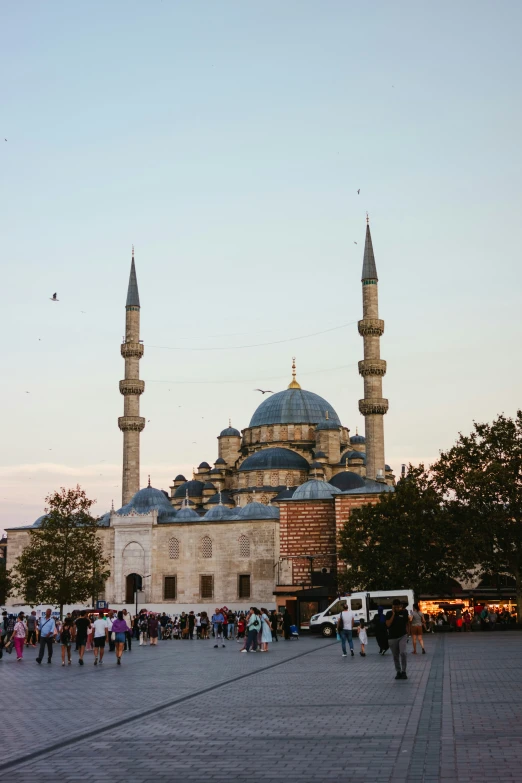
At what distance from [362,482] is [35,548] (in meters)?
22.7

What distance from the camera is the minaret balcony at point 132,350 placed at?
172 feet

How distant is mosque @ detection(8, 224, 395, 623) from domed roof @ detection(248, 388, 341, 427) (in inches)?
125

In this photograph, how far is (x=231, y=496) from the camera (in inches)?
2249

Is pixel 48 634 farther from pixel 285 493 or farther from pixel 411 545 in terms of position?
pixel 285 493

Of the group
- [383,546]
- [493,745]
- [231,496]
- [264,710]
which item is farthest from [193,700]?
[231,496]

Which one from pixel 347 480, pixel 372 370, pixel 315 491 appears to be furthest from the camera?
pixel 347 480

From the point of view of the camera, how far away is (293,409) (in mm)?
61281

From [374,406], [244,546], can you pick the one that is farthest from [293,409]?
[244,546]

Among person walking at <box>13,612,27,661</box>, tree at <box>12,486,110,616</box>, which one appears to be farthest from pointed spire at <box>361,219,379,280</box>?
person walking at <box>13,612,27,661</box>

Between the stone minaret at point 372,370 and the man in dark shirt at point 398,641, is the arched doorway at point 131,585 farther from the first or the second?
the man in dark shirt at point 398,641

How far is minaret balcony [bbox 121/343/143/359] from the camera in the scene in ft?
172

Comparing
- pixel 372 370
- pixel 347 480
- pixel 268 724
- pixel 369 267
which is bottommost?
pixel 268 724

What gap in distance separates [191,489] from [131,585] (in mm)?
11492

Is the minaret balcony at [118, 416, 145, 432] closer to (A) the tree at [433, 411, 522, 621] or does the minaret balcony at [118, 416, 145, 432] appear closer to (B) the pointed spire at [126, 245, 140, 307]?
(B) the pointed spire at [126, 245, 140, 307]
